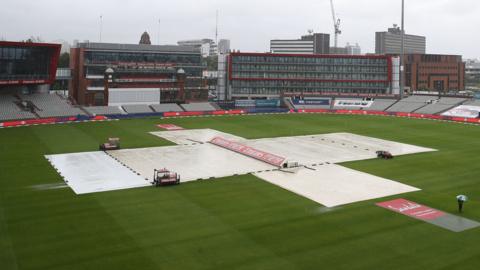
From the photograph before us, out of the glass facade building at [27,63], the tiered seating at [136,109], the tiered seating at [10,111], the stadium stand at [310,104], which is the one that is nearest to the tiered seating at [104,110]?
the tiered seating at [136,109]

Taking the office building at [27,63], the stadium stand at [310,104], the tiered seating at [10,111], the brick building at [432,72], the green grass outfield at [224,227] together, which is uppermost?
the brick building at [432,72]

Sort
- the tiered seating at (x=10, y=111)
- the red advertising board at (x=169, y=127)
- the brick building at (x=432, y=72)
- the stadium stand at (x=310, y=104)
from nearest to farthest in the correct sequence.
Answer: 1. the red advertising board at (x=169, y=127)
2. the tiered seating at (x=10, y=111)
3. the stadium stand at (x=310, y=104)
4. the brick building at (x=432, y=72)

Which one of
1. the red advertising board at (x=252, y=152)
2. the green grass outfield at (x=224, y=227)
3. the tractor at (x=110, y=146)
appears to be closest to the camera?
the green grass outfield at (x=224, y=227)

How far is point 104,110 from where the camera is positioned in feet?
333

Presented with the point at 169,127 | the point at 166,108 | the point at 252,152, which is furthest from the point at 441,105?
the point at 252,152

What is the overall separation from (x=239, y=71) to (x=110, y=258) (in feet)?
344

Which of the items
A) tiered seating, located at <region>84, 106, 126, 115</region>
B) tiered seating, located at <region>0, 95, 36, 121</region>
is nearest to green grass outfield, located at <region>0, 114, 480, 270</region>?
tiered seating, located at <region>0, 95, 36, 121</region>

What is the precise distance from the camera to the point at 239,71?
125 m

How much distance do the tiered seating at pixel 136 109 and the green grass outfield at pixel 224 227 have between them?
5648 cm

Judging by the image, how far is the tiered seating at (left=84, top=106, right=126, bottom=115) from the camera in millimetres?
99438

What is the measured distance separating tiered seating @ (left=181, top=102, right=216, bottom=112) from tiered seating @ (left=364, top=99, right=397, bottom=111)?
137ft

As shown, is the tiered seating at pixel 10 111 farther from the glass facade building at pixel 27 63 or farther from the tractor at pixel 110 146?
the tractor at pixel 110 146

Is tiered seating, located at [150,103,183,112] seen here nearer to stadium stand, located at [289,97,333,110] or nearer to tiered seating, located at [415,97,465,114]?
stadium stand, located at [289,97,333,110]

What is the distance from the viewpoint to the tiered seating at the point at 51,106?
91125mm
